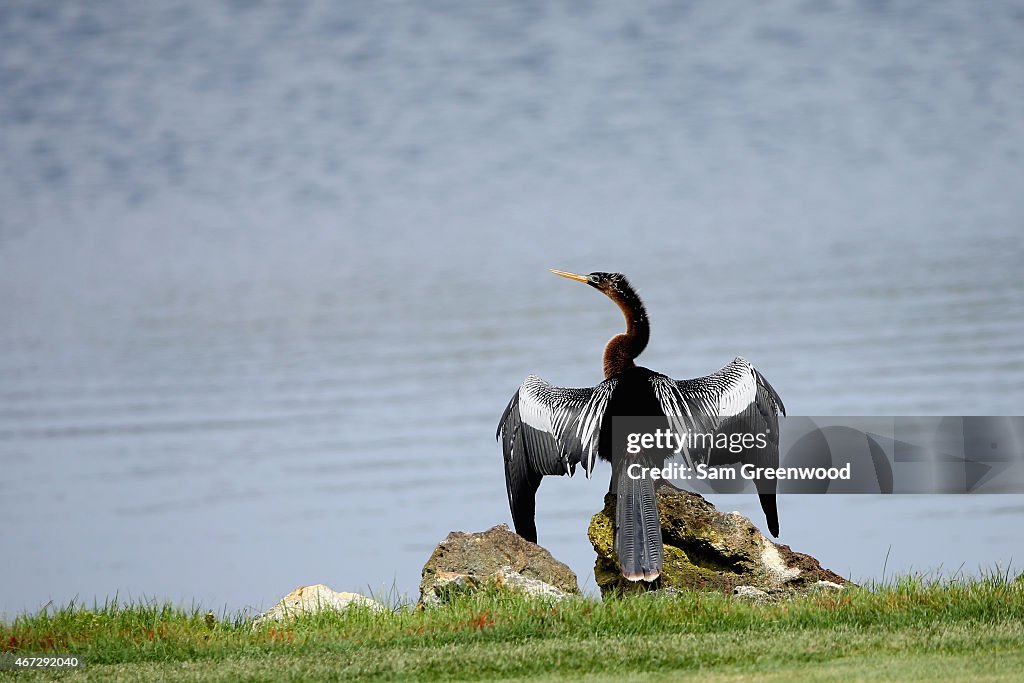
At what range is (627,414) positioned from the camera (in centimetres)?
884

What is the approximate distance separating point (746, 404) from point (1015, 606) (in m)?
2.29

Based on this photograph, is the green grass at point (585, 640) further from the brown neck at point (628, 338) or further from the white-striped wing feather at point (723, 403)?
the brown neck at point (628, 338)

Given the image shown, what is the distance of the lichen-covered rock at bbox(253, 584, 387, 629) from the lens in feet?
28.1

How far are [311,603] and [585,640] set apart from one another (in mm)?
2342

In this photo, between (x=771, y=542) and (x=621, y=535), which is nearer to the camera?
(x=621, y=535)

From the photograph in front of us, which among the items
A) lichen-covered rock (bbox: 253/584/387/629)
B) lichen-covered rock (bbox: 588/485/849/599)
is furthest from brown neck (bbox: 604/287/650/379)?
lichen-covered rock (bbox: 253/584/387/629)

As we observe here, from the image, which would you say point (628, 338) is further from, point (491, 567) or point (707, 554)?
point (491, 567)

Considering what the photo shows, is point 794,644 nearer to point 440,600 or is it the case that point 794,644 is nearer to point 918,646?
point 918,646

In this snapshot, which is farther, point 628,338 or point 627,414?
point 628,338

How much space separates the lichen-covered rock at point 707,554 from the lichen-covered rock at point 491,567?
353mm

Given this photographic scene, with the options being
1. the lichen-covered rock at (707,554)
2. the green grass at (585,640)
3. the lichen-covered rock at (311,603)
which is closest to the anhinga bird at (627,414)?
the lichen-covered rock at (707,554)

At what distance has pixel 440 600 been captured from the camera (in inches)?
342

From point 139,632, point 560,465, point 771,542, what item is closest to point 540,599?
point 560,465

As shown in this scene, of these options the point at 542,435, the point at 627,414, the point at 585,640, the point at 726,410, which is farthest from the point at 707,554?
the point at 585,640
